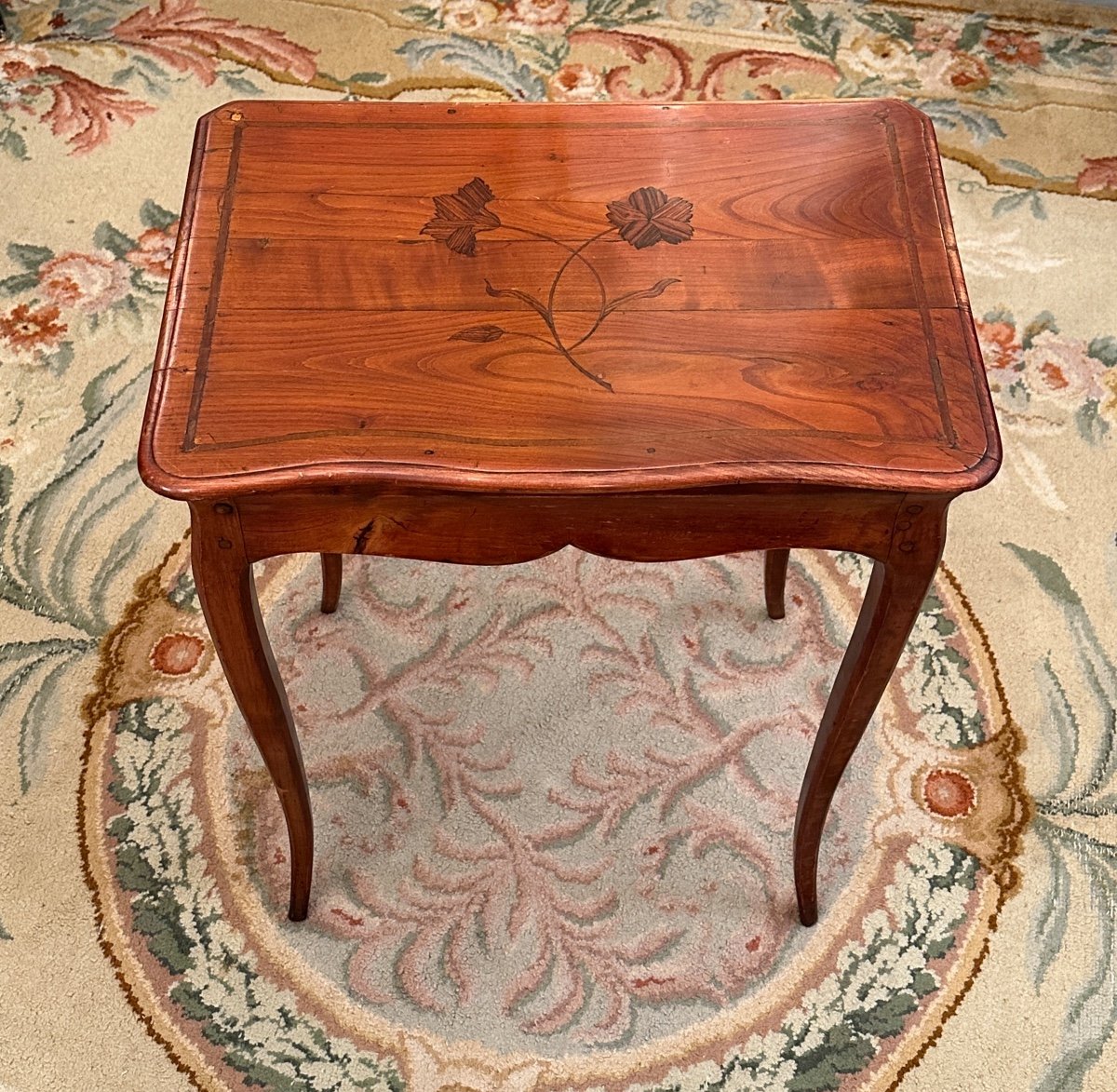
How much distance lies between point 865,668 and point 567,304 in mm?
436

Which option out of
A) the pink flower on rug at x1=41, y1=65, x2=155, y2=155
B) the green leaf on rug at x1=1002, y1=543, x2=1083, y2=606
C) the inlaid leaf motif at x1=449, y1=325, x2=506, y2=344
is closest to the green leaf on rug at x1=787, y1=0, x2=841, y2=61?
the green leaf on rug at x1=1002, y1=543, x2=1083, y2=606

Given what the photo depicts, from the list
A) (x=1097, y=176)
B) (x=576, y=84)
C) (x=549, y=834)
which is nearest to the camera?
(x=549, y=834)

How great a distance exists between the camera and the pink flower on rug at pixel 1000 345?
2062mm

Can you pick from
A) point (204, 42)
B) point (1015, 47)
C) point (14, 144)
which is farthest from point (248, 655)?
point (1015, 47)

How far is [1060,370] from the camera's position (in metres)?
2.05

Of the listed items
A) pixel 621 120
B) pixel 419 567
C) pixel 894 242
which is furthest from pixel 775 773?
pixel 621 120

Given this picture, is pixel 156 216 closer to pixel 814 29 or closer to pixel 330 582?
pixel 330 582

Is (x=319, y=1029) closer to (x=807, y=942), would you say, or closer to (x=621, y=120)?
(x=807, y=942)

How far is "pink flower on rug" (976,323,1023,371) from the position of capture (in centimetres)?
206

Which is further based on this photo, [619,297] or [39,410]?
[39,410]

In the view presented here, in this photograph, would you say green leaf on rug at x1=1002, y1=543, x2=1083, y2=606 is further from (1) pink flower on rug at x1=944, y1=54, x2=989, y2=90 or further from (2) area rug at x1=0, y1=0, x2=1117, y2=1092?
(1) pink flower on rug at x1=944, y1=54, x2=989, y2=90

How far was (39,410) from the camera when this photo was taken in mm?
1974

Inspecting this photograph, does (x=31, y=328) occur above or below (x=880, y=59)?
below

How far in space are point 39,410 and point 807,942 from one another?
139cm
